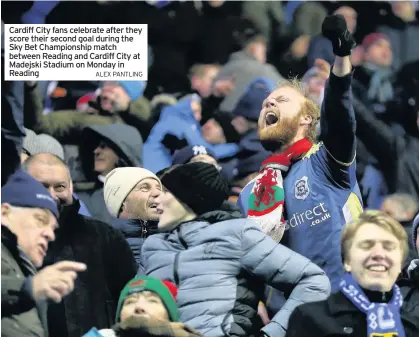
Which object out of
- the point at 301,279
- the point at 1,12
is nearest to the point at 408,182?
the point at 301,279

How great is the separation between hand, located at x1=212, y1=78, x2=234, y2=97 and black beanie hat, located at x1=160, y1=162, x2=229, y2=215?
128cm

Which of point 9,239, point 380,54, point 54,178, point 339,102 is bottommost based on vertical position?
point 9,239

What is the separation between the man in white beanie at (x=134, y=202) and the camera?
662 centimetres

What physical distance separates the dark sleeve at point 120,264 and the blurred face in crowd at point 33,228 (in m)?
0.30

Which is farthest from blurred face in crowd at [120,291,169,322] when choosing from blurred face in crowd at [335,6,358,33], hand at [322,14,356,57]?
blurred face in crowd at [335,6,358,33]

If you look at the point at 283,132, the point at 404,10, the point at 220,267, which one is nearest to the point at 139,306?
the point at 220,267

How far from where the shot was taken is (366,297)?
238 inches

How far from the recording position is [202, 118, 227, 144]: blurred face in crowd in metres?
7.27

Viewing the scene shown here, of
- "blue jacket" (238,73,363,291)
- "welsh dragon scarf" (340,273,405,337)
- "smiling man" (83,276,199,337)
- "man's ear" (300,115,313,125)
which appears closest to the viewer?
"smiling man" (83,276,199,337)

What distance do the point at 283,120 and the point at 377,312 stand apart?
1.25m

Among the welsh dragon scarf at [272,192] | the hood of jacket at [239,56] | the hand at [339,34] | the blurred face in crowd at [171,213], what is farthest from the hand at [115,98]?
the hand at [339,34]

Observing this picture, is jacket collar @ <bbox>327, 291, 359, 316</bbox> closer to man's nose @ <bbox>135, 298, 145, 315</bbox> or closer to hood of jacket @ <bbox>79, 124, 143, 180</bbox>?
man's nose @ <bbox>135, 298, 145, 315</bbox>

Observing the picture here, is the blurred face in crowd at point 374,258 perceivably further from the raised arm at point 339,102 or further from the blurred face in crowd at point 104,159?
the blurred face in crowd at point 104,159
